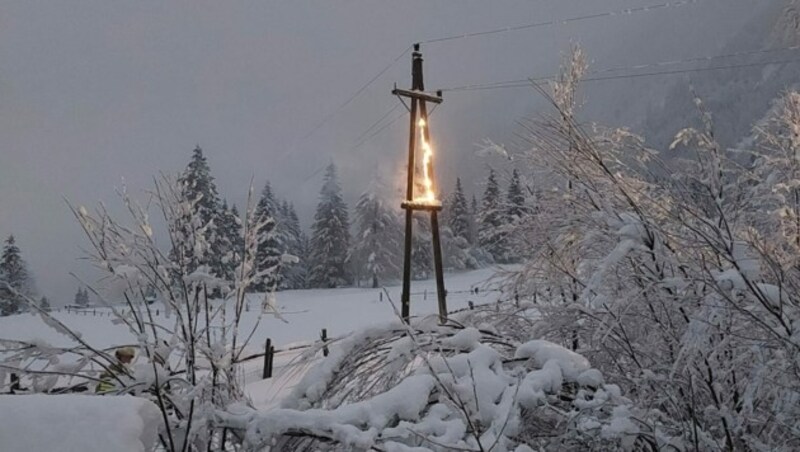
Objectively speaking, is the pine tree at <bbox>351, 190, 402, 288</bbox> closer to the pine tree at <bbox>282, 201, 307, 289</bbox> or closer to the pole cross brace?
the pine tree at <bbox>282, 201, 307, 289</bbox>

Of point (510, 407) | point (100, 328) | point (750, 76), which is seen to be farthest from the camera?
point (750, 76)

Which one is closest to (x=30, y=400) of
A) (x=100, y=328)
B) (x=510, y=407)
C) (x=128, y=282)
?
(x=128, y=282)

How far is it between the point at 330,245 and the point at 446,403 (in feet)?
154

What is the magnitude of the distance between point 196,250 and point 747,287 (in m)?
2.49

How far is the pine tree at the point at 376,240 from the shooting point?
4712 cm

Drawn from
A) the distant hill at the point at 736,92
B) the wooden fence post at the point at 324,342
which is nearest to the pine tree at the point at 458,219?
the distant hill at the point at 736,92

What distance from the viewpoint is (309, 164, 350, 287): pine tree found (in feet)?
159

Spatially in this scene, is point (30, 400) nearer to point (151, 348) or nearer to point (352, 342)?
point (151, 348)

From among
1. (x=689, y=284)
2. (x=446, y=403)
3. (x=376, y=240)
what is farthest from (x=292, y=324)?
(x=689, y=284)

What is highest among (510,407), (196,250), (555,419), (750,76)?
(750,76)

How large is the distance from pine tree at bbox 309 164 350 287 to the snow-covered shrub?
4570 centimetres

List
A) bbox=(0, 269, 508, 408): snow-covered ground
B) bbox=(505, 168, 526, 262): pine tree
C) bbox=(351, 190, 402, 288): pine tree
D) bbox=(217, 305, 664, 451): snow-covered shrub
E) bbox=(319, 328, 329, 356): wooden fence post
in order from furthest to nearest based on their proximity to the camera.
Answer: bbox=(351, 190, 402, 288): pine tree, bbox=(0, 269, 508, 408): snow-covered ground, bbox=(505, 168, 526, 262): pine tree, bbox=(319, 328, 329, 356): wooden fence post, bbox=(217, 305, 664, 451): snow-covered shrub

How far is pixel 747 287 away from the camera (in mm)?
1820

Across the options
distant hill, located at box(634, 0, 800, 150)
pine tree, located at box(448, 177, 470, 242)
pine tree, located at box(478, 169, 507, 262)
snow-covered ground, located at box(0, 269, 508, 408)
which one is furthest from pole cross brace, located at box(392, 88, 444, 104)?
distant hill, located at box(634, 0, 800, 150)
